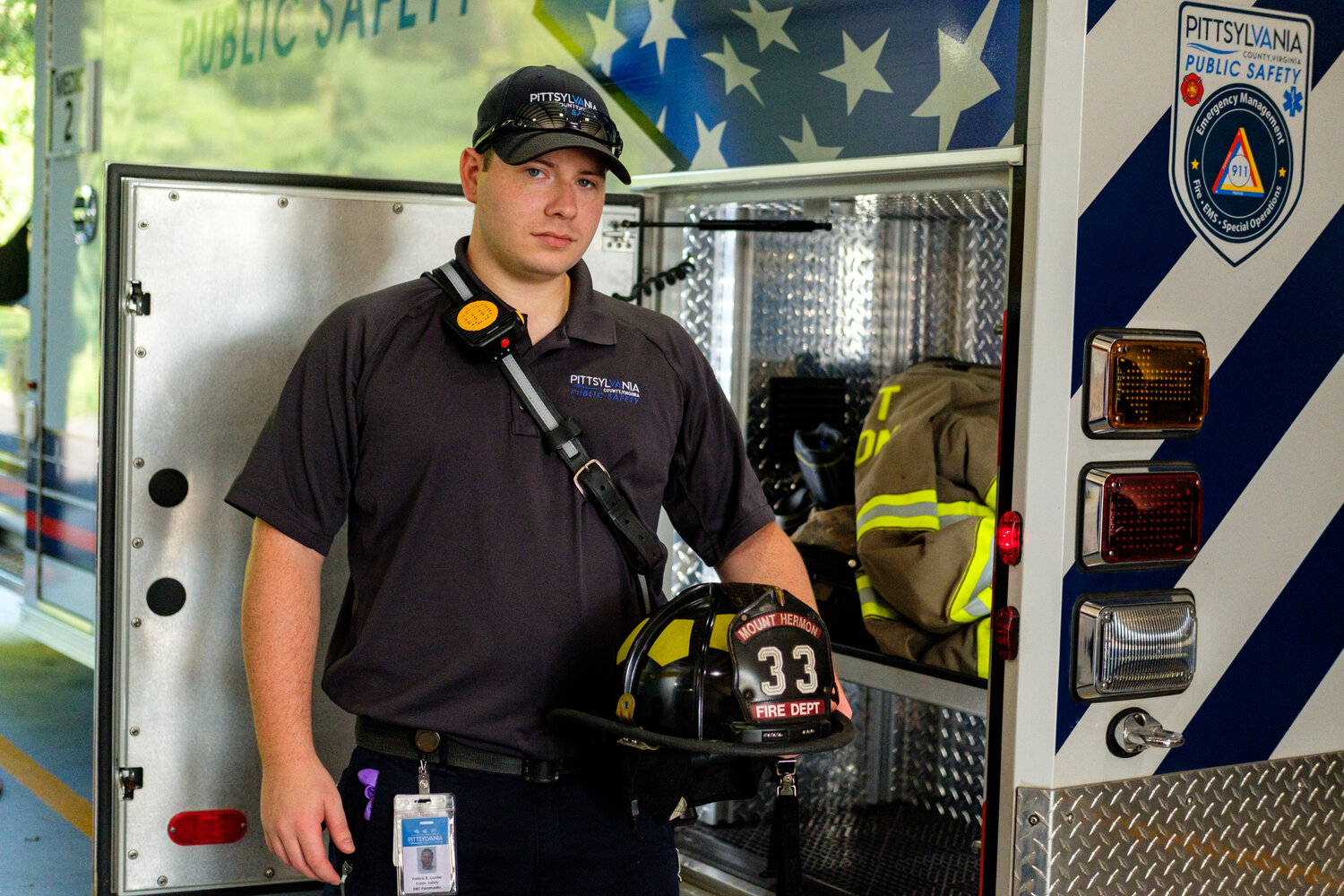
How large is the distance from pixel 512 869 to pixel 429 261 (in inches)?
62.1

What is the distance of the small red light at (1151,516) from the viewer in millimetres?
2400

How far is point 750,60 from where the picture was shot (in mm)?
3150

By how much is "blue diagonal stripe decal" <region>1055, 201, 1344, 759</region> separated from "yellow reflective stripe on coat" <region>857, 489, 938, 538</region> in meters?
1.02

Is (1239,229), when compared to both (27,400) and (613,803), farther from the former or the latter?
(27,400)

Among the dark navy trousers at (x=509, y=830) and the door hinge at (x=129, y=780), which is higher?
the dark navy trousers at (x=509, y=830)

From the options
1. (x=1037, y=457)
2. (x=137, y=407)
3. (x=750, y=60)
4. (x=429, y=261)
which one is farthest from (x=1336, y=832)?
(x=137, y=407)

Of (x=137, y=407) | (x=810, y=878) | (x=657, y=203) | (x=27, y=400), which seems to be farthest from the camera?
(x=27, y=400)

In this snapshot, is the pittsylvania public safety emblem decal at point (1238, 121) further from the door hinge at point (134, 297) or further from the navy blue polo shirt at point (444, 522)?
the door hinge at point (134, 297)

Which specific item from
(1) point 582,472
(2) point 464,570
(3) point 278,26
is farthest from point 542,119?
(3) point 278,26

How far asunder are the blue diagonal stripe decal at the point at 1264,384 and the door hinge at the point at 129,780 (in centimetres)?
204

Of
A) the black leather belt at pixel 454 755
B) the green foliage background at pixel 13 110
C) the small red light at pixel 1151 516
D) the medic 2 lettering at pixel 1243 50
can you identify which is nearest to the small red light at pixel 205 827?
the black leather belt at pixel 454 755

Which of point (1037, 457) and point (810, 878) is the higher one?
point (1037, 457)

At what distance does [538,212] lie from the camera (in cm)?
228

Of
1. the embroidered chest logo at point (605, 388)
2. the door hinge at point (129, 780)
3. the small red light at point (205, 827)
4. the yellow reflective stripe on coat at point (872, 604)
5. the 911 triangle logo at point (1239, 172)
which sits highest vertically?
the 911 triangle logo at point (1239, 172)
